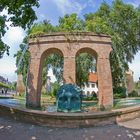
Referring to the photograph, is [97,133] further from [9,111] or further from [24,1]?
[24,1]

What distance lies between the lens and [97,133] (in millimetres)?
11250

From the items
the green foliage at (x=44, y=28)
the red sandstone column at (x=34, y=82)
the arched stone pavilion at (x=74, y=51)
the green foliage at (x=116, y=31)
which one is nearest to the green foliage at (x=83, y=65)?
the green foliage at (x=116, y=31)

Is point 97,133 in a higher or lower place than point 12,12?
lower

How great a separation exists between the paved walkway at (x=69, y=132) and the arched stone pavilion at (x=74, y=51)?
30.2ft

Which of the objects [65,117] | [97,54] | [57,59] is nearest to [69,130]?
[65,117]

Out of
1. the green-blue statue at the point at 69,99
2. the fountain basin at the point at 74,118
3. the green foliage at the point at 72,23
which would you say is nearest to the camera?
the fountain basin at the point at 74,118

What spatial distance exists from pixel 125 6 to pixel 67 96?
28.3 m

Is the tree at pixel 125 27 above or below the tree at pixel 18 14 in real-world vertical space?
above

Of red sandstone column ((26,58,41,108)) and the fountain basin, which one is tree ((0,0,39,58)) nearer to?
the fountain basin

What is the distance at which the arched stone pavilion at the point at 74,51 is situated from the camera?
71.8 ft

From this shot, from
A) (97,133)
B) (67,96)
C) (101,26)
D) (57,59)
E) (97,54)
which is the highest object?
(101,26)

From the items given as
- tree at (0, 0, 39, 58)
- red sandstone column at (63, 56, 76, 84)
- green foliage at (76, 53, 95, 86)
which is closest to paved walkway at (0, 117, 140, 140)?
tree at (0, 0, 39, 58)

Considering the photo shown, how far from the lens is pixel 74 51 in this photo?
22031 millimetres

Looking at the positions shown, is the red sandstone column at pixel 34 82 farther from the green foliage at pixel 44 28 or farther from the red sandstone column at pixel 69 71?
the green foliage at pixel 44 28
